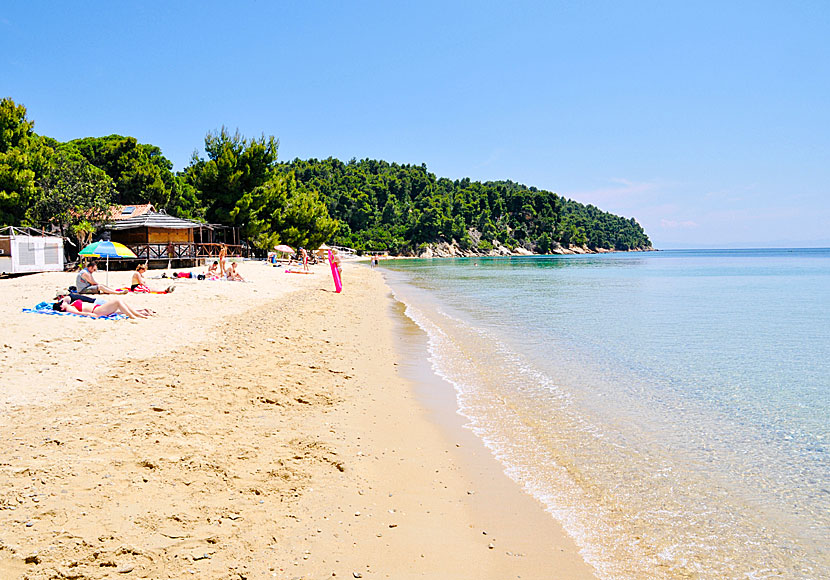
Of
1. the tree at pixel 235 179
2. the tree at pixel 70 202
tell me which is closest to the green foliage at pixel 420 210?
the tree at pixel 235 179

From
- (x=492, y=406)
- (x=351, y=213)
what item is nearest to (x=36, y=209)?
(x=492, y=406)

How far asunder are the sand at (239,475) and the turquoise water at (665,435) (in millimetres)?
490

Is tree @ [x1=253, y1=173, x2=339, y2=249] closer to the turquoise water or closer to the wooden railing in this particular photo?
the wooden railing

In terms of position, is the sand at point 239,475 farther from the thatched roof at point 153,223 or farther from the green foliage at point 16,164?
the thatched roof at point 153,223

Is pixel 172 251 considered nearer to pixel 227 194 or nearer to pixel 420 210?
pixel 227 194

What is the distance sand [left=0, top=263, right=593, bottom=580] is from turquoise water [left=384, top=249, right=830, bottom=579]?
490 millimetres

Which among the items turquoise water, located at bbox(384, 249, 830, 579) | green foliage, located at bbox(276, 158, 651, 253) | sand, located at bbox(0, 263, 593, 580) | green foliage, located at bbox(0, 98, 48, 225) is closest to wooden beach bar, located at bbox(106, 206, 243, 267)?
green foliage, located at bbox(0, 98, 48, 225)

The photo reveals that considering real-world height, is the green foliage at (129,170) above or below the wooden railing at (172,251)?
above

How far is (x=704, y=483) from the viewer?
186 inches

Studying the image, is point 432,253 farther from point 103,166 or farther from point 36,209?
point 36,209

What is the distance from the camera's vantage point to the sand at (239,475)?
3.12 m

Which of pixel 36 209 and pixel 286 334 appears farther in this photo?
pixel 36 209

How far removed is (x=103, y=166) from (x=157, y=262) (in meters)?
33.9

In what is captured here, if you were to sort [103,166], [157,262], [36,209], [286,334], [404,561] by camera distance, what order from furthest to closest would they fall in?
[103,166], [157,262], [36,209], [286,334], [404,561]
